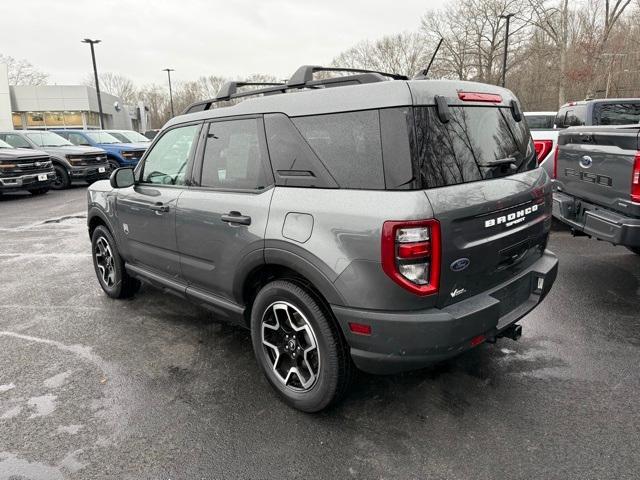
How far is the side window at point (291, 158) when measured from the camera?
253 centimetres

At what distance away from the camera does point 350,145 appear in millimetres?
2414

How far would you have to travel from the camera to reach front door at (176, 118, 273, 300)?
111 inches

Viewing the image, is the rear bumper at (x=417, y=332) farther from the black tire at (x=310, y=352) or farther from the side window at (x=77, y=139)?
the side window at (x=77, y=139)

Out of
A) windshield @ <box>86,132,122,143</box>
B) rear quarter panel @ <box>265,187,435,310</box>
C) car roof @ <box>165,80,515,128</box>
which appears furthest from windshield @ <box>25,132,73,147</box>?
rear quarter panel @ <box>265,187,435,310</box>

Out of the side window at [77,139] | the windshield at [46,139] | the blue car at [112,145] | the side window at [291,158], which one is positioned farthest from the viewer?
the side window at [77,139]

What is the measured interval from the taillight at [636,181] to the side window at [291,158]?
2992mm

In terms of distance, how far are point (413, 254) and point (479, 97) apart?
1142 mm

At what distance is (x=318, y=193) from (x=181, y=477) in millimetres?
1625

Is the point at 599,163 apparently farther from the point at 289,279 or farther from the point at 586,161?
the point at 289,279

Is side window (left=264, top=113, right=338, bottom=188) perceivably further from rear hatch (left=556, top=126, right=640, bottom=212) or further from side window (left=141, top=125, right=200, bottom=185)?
rear hatch (left=556, top=126, right=640, bottom=212)

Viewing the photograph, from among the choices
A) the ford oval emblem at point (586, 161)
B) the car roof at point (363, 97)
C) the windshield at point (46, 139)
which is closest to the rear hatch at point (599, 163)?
the ford oval emblem at point (586, 161)

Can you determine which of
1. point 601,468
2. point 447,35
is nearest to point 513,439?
point 601,468

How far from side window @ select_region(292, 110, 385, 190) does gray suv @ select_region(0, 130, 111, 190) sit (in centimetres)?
1433

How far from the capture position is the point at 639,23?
3319 cm
